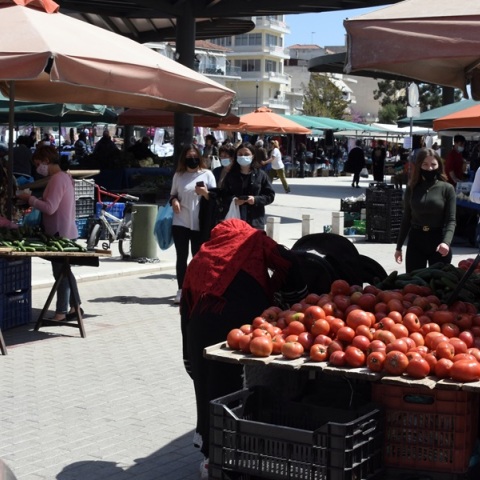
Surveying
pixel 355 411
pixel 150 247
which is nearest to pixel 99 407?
pixel 355 411

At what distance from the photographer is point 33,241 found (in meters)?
9.59

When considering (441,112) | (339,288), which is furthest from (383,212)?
(339,288)

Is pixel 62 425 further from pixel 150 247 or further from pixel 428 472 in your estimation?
pixel 150 247

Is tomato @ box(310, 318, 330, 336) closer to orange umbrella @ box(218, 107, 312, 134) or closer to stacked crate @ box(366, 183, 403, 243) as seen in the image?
stacked crate @ box(366, 183, 403, 243)

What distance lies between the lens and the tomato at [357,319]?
4.98 meters

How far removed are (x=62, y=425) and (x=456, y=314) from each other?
3.05m

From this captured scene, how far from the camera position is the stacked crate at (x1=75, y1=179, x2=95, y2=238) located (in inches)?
696

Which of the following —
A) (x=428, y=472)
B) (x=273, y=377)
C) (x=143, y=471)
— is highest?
(x=273, y=377)

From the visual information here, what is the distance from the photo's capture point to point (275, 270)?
18.1 feet

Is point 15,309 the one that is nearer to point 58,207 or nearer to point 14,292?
point 14,292

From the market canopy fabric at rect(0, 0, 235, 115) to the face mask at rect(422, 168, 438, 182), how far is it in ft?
7.04

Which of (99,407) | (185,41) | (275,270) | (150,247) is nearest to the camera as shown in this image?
(275,270)

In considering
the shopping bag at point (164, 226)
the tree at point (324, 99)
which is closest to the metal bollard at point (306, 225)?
the shopping bag at point (164, 226)

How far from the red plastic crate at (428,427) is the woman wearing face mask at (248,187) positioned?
19.1ft
